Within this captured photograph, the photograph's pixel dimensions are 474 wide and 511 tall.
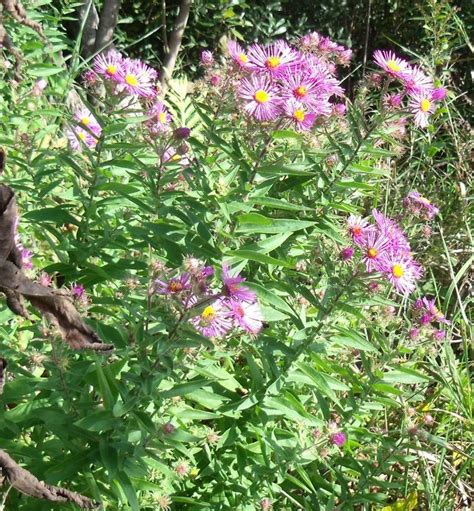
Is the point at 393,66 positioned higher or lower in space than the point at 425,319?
higher

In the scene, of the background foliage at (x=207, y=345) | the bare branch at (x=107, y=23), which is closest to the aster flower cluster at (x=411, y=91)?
the background foliage at (x=207, y=345)

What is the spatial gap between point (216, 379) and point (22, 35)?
197cm

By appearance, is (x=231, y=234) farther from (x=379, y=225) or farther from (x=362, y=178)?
(x=362, y=178)

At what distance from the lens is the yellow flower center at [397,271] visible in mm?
2172

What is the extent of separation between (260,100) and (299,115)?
11 cm

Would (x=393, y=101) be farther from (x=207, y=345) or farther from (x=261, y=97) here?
(x=207, y=345)

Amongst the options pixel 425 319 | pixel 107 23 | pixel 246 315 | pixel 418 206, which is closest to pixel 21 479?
pixel 246 315

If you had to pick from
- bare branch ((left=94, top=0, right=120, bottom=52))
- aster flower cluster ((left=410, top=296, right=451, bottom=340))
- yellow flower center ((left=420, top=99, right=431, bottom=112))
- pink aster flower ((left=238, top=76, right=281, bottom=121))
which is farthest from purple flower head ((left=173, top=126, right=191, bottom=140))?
bare branch ((left=94, top=0, right=120, bottom=52))

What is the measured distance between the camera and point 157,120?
2305 millimetres

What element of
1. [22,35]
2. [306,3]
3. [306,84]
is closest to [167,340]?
[306,84]

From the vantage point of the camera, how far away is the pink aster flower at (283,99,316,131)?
6.72ft

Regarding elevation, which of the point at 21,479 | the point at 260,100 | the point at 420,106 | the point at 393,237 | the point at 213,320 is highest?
the point at 420,106

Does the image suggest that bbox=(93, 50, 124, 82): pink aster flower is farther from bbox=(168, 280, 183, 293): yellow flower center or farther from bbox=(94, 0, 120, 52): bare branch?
bbox=(94, 0, 120, 52): bare branch

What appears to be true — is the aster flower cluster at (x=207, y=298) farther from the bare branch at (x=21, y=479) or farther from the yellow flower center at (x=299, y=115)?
the bare branch at (x=21, y=479)
